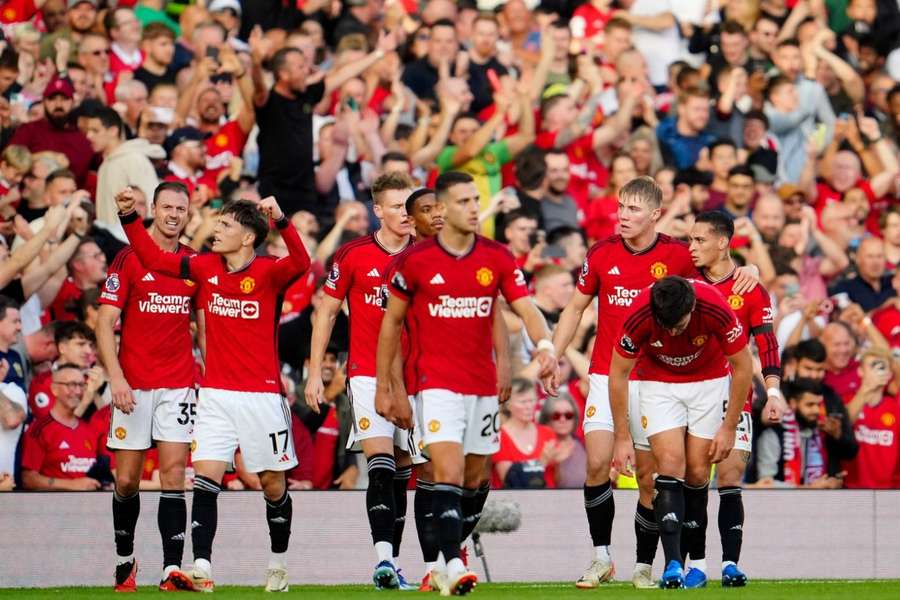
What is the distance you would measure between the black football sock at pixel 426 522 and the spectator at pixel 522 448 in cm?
338

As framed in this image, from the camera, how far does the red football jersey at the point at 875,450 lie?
1616 centimetres

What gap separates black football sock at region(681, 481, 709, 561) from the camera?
1111 centimetres

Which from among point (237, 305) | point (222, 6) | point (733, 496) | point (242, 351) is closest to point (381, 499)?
point (242, 351)

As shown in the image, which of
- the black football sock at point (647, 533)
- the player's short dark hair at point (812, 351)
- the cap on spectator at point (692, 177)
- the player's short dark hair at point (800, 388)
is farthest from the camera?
the cap on spectator at point (692, 177)

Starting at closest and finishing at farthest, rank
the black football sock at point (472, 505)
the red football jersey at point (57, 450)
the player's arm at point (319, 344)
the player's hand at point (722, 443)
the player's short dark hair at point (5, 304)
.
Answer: the black football sock at point (472, 505) < the player's hand at point (722, 443) < the player's arm at point (319, 344) < the red football jersey at point (57, 450) < the player's short dark hair at point (5, 304)

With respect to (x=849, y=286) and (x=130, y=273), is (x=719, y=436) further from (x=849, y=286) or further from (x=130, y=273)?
(x=849, y=286)

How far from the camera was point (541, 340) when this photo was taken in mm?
9867

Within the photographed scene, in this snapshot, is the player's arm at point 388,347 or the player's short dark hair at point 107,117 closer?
the player's arm at point 388,347

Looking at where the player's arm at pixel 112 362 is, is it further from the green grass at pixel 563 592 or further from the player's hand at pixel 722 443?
the player's hand at pixel 722 443

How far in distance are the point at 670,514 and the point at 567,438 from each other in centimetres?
463

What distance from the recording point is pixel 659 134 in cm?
2030

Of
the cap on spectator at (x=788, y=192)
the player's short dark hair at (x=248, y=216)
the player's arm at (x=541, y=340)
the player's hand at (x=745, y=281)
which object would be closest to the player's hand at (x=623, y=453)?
the player's arm at (x=541, y=340)

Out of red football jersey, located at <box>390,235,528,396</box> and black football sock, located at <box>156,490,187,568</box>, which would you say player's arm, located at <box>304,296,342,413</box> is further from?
red football jersey, located at <box>390,235,528,396</box>

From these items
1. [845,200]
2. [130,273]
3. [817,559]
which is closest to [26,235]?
[130,273]
